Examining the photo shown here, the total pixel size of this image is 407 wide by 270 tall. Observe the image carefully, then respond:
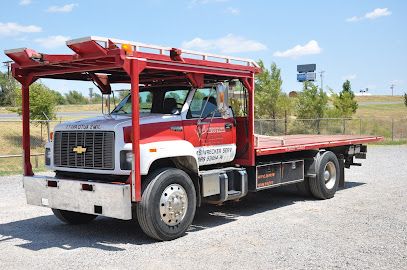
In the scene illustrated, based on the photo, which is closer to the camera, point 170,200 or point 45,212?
point 170,200

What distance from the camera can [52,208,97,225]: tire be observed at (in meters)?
8.56

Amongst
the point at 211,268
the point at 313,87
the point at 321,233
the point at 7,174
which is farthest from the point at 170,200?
the point at 313,87

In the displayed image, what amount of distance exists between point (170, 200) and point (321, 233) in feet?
7.80

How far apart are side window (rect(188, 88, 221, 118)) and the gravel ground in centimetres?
195

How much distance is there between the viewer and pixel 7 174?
16.0 metres

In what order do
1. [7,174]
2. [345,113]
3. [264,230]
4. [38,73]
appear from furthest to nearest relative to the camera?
[345,113], [7,174], [38,73], [264,230]

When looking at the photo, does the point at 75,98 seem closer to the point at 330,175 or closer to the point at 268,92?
the point at 268,92

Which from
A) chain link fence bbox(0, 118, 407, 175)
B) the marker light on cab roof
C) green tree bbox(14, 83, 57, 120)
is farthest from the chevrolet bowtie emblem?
green tree bbox(14, 83, 57, 120)

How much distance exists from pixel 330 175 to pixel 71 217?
6.04 metres

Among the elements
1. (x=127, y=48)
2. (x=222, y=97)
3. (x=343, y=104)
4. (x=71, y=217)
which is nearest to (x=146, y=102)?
(x=222, y=97)

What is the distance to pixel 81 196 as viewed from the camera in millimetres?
7191

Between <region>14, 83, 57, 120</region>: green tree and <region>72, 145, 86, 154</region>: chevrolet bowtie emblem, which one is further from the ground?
<region>14, 83, 57, 120</region>: green tree

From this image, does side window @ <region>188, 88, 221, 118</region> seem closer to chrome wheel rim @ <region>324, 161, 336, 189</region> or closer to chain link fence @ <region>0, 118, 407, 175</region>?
chrome wheel rim @ <region>324, 161, 336, 189</region>

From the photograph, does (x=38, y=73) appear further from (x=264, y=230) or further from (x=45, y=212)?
(x=264, y=230)
